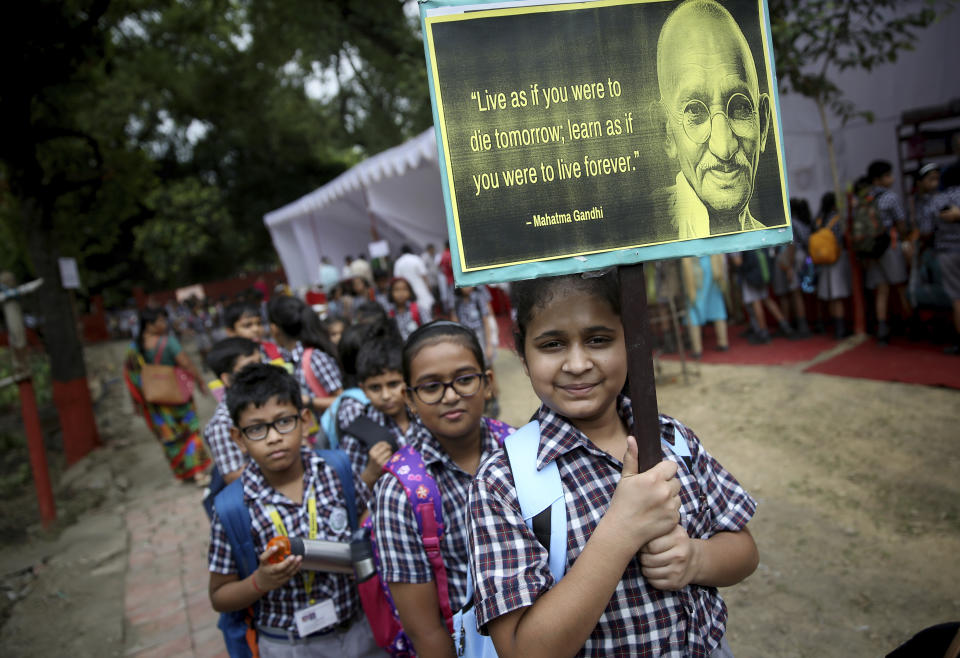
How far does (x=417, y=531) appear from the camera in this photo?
1.63m

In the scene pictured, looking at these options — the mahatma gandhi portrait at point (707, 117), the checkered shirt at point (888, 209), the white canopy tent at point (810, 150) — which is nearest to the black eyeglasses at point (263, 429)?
the mahatma gandhi portrait at point (707, 117)

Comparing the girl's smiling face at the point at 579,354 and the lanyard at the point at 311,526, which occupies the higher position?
the girl's smiling face at the point at 579,354

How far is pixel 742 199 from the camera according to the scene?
1.25m

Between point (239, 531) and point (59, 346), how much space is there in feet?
23.0

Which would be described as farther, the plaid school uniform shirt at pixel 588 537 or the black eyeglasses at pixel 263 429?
the black eyeglasses at pixel 263 429

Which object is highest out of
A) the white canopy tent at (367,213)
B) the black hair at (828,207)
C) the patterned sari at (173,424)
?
the white canopy tent at (367,213)

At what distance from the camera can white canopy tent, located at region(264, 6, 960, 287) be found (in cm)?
863

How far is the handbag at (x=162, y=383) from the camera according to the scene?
18.5 feet

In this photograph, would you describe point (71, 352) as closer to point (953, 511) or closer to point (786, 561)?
point (786, 561)

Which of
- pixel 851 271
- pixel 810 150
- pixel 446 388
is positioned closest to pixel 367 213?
pixel 810 150

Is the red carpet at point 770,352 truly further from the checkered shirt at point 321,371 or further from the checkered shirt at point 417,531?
the checkered shirt at point 417,531

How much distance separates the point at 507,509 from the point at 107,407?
12.6 meters

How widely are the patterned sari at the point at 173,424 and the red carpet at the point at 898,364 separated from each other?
6.07 m

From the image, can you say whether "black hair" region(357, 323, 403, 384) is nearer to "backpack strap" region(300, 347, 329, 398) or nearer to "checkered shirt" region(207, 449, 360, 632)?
"checkered shirt" region(207, 449, 360, 632)
